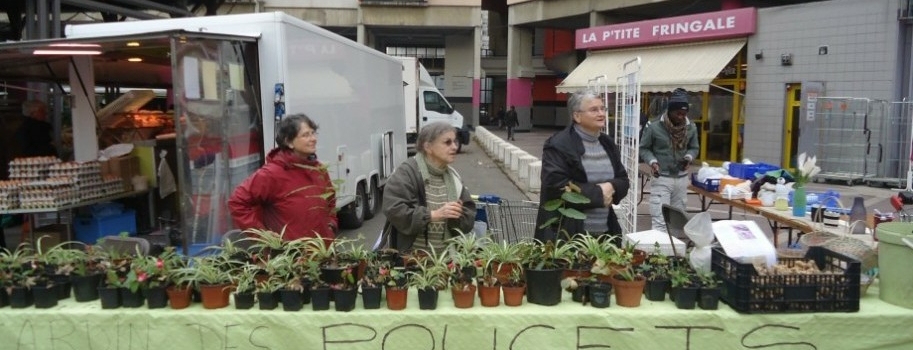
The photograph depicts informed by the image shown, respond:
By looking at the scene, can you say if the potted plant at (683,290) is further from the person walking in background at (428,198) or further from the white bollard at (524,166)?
the white bollard at (524,166)

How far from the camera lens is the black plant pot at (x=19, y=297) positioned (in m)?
3.25

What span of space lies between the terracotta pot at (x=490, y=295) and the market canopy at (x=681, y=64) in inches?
533

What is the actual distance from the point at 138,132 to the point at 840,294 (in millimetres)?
7884

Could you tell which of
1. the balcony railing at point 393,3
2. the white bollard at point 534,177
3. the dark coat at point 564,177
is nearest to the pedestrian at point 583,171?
the dark coat at point 564,177

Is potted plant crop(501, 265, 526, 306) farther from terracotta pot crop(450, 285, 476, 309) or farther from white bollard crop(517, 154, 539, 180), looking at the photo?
white bollard crop(517, 154, 539, 180)

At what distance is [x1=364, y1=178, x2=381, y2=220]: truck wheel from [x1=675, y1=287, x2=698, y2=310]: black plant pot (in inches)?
298

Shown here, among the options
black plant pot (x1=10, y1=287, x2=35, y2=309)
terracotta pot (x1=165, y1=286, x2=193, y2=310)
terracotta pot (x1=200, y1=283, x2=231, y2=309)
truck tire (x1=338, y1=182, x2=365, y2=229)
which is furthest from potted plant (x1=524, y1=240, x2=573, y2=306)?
truck tire (x1=338, y1=182, x2=365, y2=229)

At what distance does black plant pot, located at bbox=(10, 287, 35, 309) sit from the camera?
10.7 ft

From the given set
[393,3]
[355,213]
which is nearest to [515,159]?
[355,213]

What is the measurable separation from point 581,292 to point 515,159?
12.1m

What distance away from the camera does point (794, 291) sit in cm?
304

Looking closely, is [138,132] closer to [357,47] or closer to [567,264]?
[357,47]

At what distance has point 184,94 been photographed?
5.18 m

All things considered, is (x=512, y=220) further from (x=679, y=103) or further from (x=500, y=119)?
(x=500, y=119)
